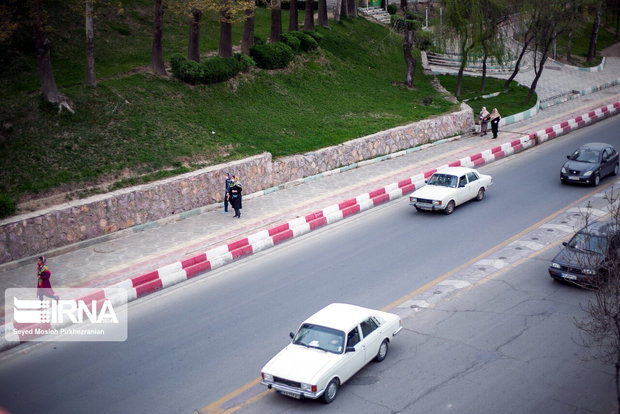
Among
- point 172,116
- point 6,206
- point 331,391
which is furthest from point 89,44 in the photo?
point 331,391

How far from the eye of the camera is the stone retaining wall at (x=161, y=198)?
61.9 ft

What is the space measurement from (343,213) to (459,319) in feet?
27.5

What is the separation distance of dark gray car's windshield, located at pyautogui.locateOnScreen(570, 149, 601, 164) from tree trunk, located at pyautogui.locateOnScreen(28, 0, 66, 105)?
19805 millimetres

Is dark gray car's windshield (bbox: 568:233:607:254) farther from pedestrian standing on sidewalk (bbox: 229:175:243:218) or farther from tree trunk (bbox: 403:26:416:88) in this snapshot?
tree trunk (bbox: 403:26:416:88)

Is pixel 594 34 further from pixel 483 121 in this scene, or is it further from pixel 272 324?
pixel 272 324

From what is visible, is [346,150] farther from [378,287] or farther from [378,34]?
[378,34]

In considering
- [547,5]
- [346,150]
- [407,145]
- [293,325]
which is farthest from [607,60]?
[293,325]

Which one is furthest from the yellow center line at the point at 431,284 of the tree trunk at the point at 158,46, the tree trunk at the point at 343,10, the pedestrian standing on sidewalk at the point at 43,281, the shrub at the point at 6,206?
the tree trunk at the point at 343,10

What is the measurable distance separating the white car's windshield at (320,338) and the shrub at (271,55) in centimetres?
2238

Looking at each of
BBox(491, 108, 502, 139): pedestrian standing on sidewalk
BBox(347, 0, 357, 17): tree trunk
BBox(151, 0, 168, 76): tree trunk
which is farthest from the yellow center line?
BBox(347, 0, 357, 17): tree trunk

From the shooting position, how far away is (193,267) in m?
18.3

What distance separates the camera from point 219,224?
72.0 ft

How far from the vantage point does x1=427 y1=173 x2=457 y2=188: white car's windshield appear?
23095 millimetres

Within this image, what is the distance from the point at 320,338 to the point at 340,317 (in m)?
0.69
